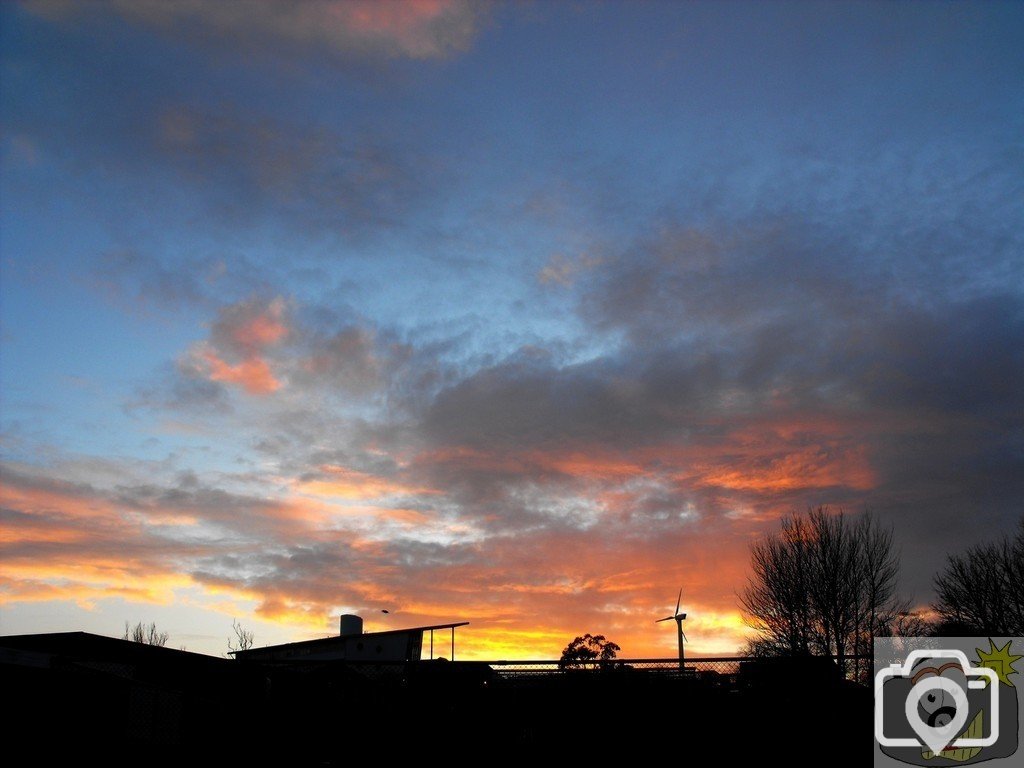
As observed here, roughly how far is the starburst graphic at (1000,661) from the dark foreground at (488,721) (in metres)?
2.74

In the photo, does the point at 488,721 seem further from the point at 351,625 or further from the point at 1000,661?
the point at 351,625

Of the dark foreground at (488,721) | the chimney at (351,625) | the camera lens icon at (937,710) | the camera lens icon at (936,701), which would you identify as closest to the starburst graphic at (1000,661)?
the camera lens icon at (936,701)

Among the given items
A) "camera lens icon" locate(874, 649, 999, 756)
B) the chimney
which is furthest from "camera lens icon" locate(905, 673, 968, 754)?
the chimney

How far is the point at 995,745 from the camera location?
51.4ft

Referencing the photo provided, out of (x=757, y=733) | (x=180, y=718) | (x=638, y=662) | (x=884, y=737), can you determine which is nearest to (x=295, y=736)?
(x=180, y=718)

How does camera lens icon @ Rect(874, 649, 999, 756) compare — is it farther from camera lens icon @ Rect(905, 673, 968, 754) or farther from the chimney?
the chimney

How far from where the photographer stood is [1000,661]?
1733 centimetres

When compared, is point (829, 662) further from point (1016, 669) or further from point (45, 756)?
point (45, 756)

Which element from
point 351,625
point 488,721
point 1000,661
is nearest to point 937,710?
point 1000,661

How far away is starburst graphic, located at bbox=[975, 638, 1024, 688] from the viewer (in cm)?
1700

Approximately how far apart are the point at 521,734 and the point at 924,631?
4606 cm

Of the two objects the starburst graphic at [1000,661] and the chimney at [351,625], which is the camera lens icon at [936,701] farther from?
the chimney at [351,625]

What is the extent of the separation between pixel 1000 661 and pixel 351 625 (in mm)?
45818

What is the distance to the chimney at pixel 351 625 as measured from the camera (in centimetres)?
5522
